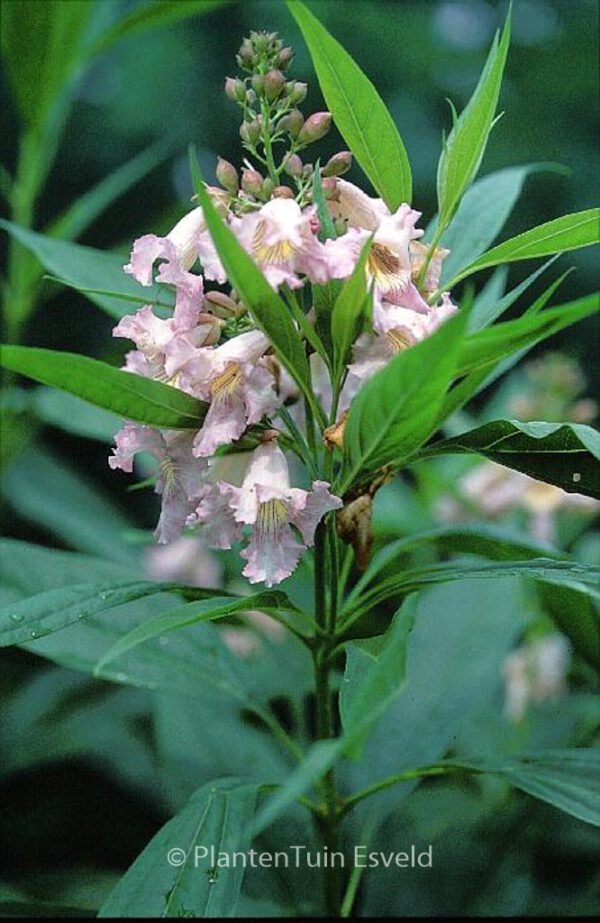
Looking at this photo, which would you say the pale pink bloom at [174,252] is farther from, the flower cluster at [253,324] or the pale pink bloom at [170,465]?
the pale pink bloom at [170,465]

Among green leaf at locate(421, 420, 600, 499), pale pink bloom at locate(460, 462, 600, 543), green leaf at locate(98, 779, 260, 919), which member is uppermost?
green leaf at locate(421, 420, 600, 499)

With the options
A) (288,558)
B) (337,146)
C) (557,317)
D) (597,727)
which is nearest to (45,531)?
(597,727)

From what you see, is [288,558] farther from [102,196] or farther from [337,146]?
[337,146]

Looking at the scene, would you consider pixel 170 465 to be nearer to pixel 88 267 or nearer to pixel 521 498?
pixel 88 267

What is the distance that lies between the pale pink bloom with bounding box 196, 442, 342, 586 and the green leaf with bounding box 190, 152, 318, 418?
2.8 inches

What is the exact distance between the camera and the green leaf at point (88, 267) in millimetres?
1127

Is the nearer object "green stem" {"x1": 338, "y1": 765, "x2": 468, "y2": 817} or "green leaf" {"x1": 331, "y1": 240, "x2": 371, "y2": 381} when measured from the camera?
"green leaf" {"x1": 331, "y1": 240, "x2": 371, "y2": 381}

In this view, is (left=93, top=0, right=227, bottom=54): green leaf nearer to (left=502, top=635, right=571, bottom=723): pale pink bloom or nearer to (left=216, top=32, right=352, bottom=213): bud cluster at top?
(left=216, top=32, right=352, bottom=213): bud cluster at top

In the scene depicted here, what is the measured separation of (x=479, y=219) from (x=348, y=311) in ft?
1.26

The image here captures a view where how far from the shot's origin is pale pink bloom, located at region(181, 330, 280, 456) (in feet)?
2.74

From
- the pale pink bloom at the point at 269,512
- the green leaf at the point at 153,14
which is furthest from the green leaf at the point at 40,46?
the pale pink bloom at the point at 269,512

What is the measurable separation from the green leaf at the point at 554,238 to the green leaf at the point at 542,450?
5.5 inches

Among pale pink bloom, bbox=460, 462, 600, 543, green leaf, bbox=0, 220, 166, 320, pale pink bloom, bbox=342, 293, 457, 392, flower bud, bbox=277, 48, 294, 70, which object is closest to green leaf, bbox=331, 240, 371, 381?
pale pink bloom, bbox=342, 293, 457, 392

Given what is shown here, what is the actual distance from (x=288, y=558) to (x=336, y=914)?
393mm
